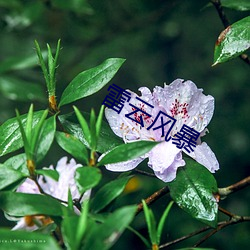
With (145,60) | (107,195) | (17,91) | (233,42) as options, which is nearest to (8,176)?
(107,195)

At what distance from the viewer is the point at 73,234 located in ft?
2.65

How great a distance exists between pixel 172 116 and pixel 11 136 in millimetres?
279

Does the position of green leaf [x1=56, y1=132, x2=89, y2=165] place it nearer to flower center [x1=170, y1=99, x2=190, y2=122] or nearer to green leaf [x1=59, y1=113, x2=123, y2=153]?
green leaf [x1=59, y1=113, x2=123, y2=153]

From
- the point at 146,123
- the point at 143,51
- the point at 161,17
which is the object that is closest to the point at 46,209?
the point at 146,123

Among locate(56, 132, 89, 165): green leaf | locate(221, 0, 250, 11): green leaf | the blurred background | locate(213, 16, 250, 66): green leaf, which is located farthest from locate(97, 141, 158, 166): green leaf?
the blurred background

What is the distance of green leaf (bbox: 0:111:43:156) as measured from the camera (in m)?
1.13

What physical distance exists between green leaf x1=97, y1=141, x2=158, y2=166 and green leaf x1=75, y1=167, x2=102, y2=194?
5cm

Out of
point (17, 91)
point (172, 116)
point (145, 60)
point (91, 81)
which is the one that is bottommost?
point (145, 60)

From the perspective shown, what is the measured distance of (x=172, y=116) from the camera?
3.83 ft

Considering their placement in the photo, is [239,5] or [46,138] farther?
[239,5]

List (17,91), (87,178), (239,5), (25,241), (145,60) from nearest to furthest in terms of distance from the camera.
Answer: (25,241)
(87,178)
(239,5)
(17,91)
(145,60)

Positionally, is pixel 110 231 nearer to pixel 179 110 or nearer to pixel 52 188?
pixel 179 110

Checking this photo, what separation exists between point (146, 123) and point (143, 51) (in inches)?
78.5

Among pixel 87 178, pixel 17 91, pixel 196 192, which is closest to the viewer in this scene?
pixel 87 178
